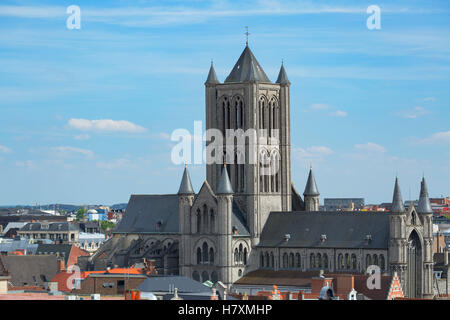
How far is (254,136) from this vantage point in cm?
14375

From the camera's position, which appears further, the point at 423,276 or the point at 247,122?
the point at 247,122

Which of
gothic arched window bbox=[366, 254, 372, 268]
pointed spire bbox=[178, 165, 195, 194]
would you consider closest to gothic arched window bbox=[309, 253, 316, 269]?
gothic arched window bbox=[366, 254, 372, 268]

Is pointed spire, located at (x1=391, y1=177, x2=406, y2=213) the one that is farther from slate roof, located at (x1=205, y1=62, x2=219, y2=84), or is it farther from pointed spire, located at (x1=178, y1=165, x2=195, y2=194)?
slate roof, located at (x1=205, y1=62, x2=219, y2=84)

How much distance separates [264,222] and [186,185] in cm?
1052

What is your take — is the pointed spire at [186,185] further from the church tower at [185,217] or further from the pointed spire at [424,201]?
the pointed spire at [424,201]

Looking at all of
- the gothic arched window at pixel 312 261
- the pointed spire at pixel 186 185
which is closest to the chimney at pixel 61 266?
the pointed spire at pixel 186 185

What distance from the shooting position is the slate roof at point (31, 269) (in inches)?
6260

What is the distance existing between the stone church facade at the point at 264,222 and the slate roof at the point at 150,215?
4.63 ft

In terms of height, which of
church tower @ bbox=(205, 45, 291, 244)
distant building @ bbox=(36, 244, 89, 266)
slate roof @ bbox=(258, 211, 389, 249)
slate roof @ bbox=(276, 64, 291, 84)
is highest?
slate roof @ bbox=(276, 64, 291, 84)

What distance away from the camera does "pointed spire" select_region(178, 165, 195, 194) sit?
14200 centimetres
